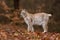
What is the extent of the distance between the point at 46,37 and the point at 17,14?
9357 mm

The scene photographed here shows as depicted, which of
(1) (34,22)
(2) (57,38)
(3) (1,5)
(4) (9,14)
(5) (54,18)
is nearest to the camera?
(2) (57,38)

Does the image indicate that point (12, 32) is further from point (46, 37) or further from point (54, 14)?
point (54, 14)


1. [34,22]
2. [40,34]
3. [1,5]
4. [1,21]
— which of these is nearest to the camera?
[40,34]

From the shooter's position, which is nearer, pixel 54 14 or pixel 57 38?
pixel 57 38

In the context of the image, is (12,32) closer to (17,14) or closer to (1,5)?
(17,14)

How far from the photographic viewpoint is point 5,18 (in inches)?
760

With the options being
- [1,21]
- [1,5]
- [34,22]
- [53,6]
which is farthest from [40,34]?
[1,5]

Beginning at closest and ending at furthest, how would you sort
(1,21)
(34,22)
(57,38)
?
(57,38), (34,22), (1,21)

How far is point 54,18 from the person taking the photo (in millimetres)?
19906

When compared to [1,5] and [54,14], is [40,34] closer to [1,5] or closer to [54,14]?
[54,14]

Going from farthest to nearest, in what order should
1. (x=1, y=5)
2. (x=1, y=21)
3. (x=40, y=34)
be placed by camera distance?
(x=1, y=5), (x=1, y=21), (x=40, y=34)

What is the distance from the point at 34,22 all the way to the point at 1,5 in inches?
304

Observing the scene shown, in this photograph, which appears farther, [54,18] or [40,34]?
[54,18]

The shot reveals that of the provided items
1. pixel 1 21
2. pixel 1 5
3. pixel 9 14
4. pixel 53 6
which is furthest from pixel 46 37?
pixel 1 5
